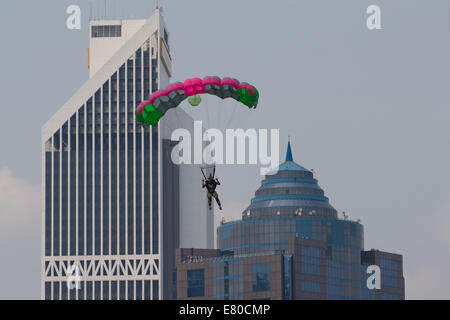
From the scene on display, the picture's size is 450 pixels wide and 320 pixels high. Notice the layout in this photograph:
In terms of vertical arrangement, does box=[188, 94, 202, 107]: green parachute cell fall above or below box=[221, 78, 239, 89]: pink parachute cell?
below

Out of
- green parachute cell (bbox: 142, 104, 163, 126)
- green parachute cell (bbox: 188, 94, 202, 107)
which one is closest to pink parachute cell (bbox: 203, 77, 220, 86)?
green parachute cell (bbox: 188, 94, 202, 107)

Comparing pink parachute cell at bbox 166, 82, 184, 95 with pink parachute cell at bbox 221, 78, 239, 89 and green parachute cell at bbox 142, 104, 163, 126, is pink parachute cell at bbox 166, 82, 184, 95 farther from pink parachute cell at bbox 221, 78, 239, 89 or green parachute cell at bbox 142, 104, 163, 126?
pink parachute cell at bbox 221, 78, 239, 89

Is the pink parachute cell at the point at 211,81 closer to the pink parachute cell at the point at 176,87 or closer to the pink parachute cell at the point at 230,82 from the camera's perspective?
the pink parachute cell at the point at 230,82

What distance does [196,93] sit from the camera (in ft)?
443

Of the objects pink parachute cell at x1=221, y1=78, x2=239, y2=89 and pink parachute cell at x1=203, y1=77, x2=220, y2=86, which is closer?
pink parachute cell at x1=203, y1=77, x2=220, y2=86

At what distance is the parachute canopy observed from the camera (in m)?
135

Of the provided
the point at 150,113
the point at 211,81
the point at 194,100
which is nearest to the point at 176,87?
the point at 194,100

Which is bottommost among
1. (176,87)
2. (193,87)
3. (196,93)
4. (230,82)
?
(196,93)

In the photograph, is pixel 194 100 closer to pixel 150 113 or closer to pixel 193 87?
pixel 193 87

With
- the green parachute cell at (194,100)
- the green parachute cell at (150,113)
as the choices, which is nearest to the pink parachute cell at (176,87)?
the green parachute cell at (150,113)

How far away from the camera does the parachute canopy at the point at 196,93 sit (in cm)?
13500
